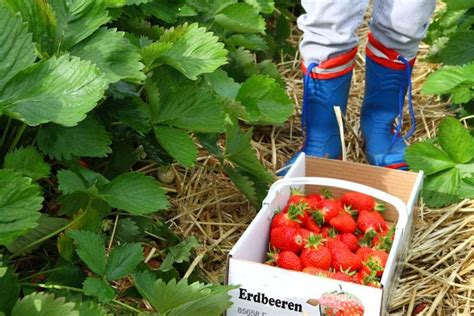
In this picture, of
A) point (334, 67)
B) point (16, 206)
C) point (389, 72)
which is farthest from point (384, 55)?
point (16, 206)

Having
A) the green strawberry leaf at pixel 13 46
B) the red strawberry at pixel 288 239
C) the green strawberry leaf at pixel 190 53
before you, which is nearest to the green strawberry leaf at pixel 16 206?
the green strawberry leaf at pixel 13 46

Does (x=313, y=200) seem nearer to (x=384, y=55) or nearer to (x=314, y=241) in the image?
(x=314, y=241)

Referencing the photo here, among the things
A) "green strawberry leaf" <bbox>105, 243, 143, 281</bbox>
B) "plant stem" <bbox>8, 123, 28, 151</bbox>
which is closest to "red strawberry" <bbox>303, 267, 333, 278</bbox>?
"green strawberry leaf" <bbox>105, 243, 143, 281</bbox>

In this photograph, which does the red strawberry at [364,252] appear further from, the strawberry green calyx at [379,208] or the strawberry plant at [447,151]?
the strawberry plant at [447,151]

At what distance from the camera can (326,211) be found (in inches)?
69.4

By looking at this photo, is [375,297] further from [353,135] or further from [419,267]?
[353,135]

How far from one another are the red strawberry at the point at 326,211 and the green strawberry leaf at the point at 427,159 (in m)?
0.24

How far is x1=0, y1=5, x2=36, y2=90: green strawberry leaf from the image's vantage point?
1146 mm

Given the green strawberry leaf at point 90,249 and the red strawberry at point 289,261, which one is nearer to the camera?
the green strawberry leaf at point 90,249

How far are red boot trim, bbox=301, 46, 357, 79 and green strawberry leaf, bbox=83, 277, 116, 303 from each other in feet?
3.43

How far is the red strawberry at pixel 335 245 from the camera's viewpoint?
1639mm

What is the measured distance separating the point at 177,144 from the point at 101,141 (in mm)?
175

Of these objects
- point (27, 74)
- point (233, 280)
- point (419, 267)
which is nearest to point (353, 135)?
point (419, 267)

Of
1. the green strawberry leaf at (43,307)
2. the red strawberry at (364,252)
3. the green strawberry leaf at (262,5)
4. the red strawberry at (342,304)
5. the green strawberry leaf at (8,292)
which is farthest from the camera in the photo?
the green strawberry leaf at (262,5)
